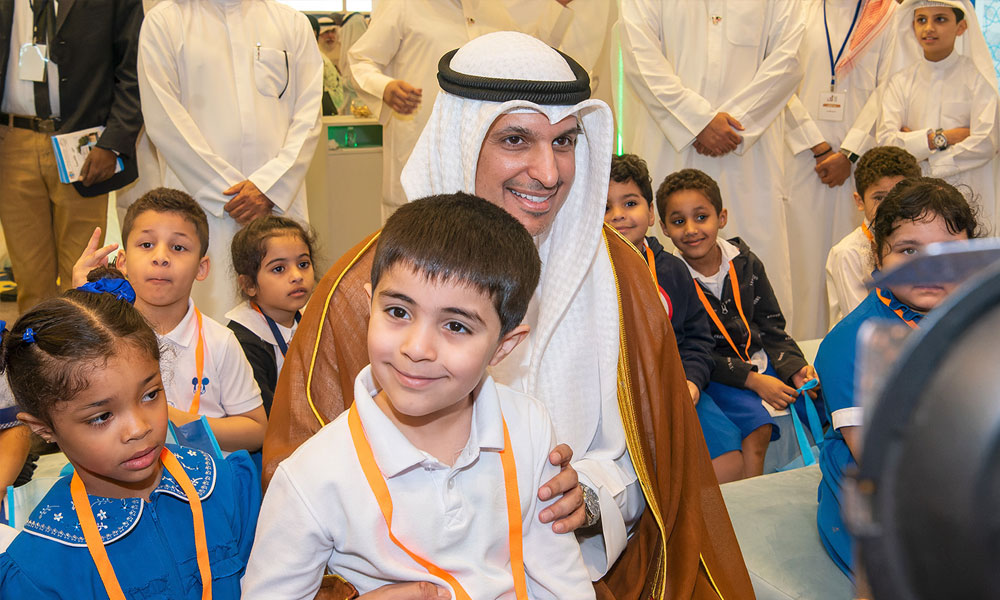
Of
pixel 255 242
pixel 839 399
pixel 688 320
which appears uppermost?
pixel 255 242

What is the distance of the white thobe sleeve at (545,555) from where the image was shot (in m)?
1.61

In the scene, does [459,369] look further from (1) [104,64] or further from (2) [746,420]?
(1) [104,64]

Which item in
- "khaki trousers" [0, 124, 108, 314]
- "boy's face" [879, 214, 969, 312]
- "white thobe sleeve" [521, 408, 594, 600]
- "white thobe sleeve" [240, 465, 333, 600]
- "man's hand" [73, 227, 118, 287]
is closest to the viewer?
"white thobe sleeve" [240, 465, 333, 600]

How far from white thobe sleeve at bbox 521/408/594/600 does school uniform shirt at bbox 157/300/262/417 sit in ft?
4.93

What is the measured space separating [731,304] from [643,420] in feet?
6.64

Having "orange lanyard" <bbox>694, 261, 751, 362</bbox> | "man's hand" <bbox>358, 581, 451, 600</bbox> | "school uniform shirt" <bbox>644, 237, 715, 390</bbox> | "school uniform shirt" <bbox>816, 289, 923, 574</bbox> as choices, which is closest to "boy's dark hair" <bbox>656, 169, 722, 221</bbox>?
"orange lanyard" <bbox>694, 261, 751, 362</bbox>

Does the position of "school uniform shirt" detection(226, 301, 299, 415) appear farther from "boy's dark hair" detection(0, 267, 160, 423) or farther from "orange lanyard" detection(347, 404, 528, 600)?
"orange lanyard" detection(347, 404, 528, 600)

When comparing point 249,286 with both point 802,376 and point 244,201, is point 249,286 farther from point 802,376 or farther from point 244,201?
point 802,376

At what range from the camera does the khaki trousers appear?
4789 mm

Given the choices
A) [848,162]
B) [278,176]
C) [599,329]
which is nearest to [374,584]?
[599,329]

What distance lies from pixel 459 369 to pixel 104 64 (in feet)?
13.5

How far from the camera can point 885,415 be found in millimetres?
577

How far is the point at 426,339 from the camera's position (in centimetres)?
145

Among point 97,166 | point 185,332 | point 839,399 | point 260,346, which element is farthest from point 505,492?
point 97,166
